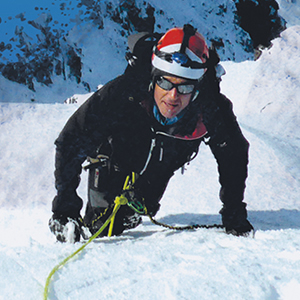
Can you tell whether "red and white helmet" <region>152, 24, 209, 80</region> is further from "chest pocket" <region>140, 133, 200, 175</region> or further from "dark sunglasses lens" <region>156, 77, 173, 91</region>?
"chest pocket" <region>140, 133, 200, 175</region>

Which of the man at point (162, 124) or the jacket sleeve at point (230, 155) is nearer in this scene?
the man at point (162, 124)

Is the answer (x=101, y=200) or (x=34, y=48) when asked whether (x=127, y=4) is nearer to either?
(x=34, y=48)

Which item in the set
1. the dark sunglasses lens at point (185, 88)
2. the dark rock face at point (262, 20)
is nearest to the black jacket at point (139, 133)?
the dark sunglasses lens at point (185, 88)

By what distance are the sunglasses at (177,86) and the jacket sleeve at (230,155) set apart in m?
0.25

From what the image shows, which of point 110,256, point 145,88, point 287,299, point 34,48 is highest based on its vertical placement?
point 145,88

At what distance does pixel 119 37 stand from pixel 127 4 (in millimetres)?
3667

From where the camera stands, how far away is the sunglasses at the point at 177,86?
220 centimetres

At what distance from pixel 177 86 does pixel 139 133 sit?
51 centimetres

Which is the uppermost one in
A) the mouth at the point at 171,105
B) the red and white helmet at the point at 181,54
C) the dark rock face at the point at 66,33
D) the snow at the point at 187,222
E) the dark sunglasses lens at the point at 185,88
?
the red and white helmet at the point at 181,54

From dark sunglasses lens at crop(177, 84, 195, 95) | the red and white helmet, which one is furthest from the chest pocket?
the red and white helmet

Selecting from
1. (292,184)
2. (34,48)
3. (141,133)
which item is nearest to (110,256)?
(141,133)

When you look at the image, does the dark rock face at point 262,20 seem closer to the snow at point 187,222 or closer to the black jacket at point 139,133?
the snow at point 187,222

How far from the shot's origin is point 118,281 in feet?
4.58

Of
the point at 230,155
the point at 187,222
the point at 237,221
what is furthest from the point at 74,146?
the point at 187,222
